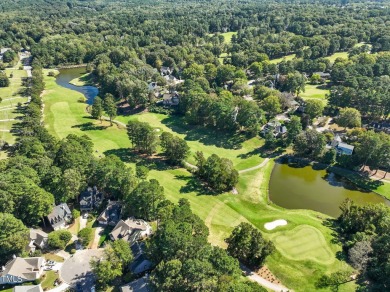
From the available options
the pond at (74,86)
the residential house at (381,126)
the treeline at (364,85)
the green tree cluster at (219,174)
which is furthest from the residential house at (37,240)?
the treeline at (364,85)

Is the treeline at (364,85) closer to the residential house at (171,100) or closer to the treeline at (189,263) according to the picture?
the residential house at (171,100)

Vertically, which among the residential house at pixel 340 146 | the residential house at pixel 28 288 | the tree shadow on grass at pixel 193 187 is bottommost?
the tree shadow on grass at pixel 193 187

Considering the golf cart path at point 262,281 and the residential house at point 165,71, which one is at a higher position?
the residential house at point 165,71

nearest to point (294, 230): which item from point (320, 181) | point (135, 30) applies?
point (320, 181)

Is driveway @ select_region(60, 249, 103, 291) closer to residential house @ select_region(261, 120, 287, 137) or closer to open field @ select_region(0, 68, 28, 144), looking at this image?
open field @ select_region(0, 68, 28, 144)

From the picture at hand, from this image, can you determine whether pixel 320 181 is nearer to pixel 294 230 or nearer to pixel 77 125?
pixel 294 230

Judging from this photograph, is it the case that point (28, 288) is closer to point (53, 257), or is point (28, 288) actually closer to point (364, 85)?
point (53, 257)
